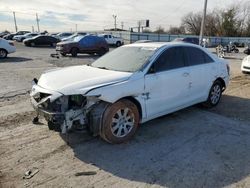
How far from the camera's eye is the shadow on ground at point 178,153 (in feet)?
11.7

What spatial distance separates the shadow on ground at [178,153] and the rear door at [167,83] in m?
0.45

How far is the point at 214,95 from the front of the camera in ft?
21.5

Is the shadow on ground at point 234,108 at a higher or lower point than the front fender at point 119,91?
lower

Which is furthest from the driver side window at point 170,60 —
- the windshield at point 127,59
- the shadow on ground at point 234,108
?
the shadow on ground at point 234,108

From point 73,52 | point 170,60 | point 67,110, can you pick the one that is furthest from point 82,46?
point 67,110

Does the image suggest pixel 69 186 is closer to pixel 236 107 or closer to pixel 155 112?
pixel 155 112

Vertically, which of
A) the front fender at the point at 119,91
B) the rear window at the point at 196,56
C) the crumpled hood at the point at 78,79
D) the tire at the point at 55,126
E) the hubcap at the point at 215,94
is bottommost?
the hubcap at the point at 215,94

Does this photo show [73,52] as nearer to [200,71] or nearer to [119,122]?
[200,71]

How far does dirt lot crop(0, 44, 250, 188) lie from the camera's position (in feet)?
11.4

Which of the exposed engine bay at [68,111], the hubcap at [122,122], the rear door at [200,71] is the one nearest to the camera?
the exposed engine bay at [68,111]

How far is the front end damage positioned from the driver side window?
1.50 m

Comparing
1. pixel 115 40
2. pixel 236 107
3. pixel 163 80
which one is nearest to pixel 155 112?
pixel 163 80

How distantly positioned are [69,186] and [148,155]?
1321mm

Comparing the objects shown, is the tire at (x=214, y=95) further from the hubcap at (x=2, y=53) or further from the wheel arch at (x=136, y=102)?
the hubcap at (x=2, y=53)
